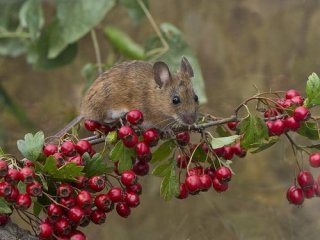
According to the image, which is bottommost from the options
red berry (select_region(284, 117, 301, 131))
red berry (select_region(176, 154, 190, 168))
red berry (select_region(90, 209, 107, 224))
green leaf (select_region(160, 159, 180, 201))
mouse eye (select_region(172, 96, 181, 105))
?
mouse eye (select_region(172, 96, 181, 105))

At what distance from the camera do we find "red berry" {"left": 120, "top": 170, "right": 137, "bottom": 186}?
1.55 metres

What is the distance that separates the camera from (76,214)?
4.78ft

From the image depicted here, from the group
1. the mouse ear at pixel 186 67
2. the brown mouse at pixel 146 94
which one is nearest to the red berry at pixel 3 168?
the brown mouse at pixel 146 94

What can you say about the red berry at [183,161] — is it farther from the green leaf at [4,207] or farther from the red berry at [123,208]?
the green leaf at [4,207]

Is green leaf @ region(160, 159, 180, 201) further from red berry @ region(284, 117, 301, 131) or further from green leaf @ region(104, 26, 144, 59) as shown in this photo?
green leaf @ region(104, 26, 144, 59)

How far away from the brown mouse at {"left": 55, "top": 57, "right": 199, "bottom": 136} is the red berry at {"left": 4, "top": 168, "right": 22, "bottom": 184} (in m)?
0.75

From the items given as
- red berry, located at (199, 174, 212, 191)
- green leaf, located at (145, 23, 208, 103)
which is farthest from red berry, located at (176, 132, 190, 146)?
green leaf, located at (145, 23, 208, 103)

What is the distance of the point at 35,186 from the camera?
1434 mm

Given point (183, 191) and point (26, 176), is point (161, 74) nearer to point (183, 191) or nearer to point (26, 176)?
point (183, 191)

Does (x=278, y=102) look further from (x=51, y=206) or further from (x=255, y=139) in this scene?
(x=51, y=206)

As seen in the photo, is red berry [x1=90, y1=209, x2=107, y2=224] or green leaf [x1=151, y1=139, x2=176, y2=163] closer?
red berry [x1=90, y1=209, x2=107, y2=224]

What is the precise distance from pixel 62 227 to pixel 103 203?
10 centimetres

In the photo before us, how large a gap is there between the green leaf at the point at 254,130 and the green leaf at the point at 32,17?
1.86 meters

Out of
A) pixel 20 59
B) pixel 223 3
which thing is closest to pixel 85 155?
pixel 223 3
